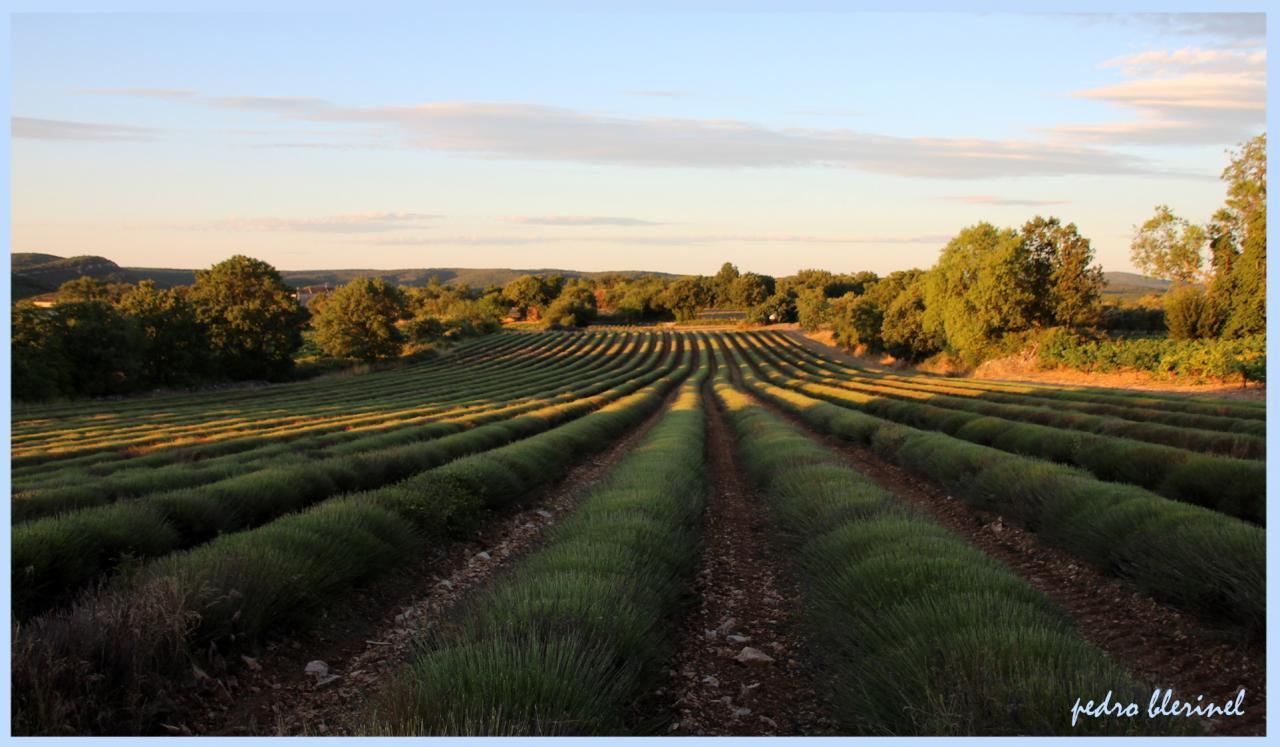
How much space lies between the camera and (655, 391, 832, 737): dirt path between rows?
4.02 m

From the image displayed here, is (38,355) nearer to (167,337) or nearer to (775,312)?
(167,337)

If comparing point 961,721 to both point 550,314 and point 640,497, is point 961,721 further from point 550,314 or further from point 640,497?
point 550,314

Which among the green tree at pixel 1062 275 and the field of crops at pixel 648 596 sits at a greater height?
the green tree at pixel 1062 275

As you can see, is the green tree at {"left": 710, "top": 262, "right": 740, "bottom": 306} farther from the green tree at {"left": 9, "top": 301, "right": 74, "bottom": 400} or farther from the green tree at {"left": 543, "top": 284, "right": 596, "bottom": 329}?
the green tree at {"left": 9, "top": 301, "right": 74, "bottom": 400}

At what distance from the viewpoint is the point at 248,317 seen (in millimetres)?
56562

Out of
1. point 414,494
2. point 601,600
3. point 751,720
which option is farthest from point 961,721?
point 414,494

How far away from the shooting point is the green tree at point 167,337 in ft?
163

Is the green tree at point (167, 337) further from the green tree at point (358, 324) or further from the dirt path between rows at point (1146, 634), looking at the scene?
the dirt path between rows at point (1146, 634)

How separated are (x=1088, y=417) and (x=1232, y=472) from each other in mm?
7970

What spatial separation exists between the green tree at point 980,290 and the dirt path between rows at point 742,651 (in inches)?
1755

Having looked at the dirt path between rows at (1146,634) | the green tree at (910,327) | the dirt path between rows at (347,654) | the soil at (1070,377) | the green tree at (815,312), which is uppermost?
the green tree at (815,312)

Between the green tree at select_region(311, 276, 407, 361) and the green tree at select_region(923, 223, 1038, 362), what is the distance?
161 ft

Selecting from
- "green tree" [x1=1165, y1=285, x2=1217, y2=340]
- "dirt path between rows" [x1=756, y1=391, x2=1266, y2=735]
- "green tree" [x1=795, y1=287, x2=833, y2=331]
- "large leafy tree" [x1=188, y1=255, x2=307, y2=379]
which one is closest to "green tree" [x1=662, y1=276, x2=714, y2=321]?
"green tree" [x1=795, y1=287, x2=833, y2=331]

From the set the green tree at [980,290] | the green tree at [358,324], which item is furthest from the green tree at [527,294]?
the green tree at [980,290]
